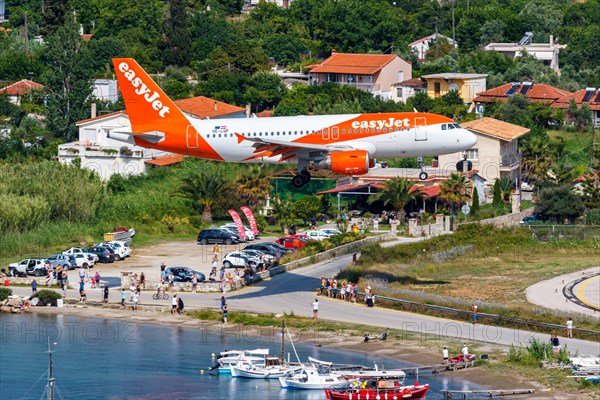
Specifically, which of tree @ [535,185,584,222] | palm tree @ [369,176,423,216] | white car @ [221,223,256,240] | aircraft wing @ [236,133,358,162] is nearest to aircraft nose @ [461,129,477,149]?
aircraft wing @ [236,133,358,162]

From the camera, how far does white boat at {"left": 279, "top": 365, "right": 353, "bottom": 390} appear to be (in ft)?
329

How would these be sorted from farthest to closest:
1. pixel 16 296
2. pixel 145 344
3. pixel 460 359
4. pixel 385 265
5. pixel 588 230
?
pixel 588 230
pixel 385 265
pixel 16 296
pixel 145 344
pixel 460 359

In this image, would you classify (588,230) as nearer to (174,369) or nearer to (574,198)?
(574,198)

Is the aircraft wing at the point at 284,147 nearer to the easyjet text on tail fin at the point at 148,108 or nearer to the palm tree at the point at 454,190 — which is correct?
the easyjet text on tail fin at the point at 148,108

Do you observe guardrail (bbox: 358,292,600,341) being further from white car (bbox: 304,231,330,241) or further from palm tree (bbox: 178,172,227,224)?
palm tree (bbox: 178,172,227,224)

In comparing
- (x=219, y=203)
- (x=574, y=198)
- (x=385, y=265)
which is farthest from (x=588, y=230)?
(x=219, y=203)

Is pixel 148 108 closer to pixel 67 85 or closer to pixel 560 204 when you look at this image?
pixel 560 204

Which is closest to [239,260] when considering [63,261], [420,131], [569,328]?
[63,261]

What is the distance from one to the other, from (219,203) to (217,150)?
44.8 meters

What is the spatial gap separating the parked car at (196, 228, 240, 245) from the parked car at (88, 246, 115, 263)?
35.3 ft

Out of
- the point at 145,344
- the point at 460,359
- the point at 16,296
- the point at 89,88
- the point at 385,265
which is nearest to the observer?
the point at 460,359

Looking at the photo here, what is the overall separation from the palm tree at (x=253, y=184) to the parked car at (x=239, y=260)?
20.9 meters

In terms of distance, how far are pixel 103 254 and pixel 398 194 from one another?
3252 centimetres

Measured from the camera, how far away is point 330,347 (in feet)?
359
